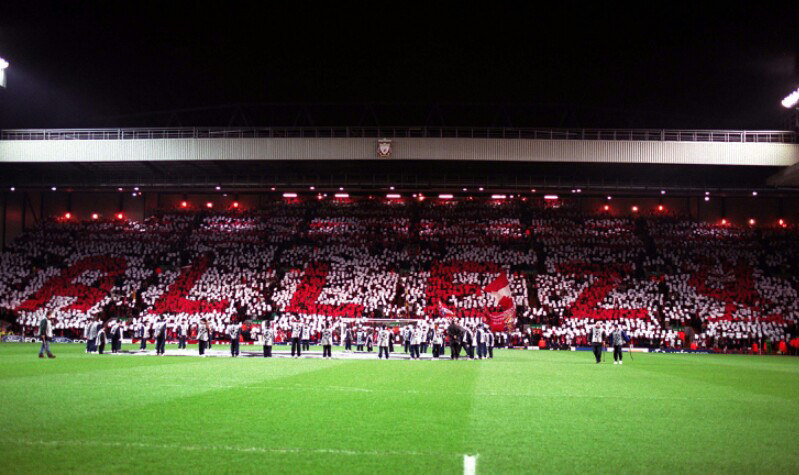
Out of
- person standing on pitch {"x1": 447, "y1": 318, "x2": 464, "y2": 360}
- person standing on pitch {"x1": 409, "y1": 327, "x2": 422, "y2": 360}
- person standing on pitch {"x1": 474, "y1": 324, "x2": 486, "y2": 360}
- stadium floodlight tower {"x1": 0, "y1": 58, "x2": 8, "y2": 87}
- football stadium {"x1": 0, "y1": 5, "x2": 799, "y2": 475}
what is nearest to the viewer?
football stadium {"x1": 0, "y1": 5, "x2": 799, "y2": 475}

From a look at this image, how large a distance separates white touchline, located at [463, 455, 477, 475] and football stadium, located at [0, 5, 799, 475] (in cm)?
315

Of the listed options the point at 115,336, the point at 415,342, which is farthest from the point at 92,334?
the point at 415,342

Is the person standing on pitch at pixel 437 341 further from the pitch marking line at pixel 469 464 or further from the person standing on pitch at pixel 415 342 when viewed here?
the pitch marking line at pixel 469 464

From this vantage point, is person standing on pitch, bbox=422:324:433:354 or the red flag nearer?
person standing on pitch, bbox=422:324:433:354

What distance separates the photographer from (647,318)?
41.3 meters

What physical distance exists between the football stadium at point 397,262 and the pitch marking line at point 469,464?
3.15 meters

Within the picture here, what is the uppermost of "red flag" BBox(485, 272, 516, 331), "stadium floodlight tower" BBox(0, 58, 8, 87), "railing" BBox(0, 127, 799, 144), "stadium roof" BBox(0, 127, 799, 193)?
"stadium floodlight tower" BBox(0, 58, 8, 87)

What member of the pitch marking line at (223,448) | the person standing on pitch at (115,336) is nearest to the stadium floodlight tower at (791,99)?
the person standing on pitch at (115,336)

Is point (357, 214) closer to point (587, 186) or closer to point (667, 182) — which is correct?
point (587, 186)

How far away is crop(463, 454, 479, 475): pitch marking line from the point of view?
24.5 ft

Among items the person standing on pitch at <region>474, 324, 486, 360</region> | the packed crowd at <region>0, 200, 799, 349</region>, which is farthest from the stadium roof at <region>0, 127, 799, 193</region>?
the person standing on pitch at <region>474, 324, 486, 360</region>

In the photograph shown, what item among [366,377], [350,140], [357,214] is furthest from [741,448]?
[357,214]

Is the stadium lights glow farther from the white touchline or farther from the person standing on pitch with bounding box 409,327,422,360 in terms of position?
the white touchline

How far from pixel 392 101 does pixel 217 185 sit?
1389 cm
